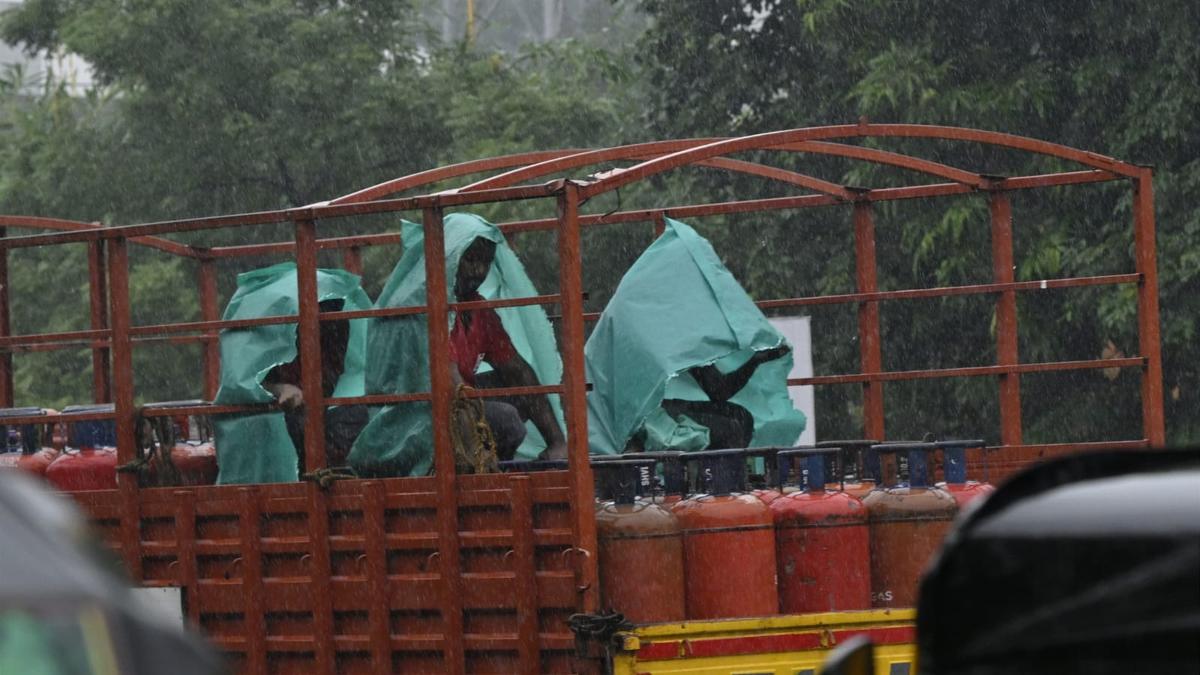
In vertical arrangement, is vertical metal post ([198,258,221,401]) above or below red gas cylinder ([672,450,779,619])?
above

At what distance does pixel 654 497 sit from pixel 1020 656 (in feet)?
16.9

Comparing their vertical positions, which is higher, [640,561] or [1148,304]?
[1148,304]

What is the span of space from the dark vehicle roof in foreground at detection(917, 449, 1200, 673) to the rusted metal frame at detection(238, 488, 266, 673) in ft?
18.8

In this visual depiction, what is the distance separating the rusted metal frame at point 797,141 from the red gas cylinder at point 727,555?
41.4 inches

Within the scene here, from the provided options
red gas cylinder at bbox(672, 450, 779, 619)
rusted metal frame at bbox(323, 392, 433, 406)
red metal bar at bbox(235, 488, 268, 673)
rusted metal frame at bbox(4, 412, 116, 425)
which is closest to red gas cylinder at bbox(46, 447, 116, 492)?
rusted metal frame at bbox(4, 412, 116, 425)

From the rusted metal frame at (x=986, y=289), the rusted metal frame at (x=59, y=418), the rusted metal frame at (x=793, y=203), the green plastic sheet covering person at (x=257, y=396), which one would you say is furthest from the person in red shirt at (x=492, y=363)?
the rusted metal frame at (x=59, y=418)

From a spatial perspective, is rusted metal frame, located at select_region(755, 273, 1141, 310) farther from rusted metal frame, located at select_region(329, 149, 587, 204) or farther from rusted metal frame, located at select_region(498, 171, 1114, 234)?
rusted metal frame, located at select_region(329, 149, 587, 204)

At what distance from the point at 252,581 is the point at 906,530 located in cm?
250

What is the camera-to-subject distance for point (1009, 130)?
17453mm

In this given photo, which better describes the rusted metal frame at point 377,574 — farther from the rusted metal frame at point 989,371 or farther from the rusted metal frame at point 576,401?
the rusted metal frame at point 989,371

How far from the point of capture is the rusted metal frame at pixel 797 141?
277 inches

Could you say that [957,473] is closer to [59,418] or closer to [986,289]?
[986,289]

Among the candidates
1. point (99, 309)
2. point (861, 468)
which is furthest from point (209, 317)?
point (861, 468)

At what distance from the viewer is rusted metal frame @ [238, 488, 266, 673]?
7.52 metres
